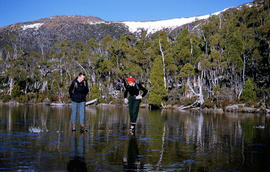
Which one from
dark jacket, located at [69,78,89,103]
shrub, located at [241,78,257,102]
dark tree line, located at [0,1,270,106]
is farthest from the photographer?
dark tree line, located at [0,1,270,106]

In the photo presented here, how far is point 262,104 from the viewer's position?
3794 cm

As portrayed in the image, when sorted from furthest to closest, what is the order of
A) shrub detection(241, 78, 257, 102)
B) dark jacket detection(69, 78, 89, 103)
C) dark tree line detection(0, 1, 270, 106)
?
dark tree line detection(0, 1, 270, 106) → shrub detection(241, 78, 257, 102) → dark jacket detection(69, 78, 89, 103)

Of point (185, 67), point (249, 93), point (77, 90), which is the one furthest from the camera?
point (185, 67)

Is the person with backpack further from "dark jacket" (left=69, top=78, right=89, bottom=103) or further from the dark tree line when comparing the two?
the dark tree line

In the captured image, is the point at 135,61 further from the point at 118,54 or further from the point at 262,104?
the point at 262,104

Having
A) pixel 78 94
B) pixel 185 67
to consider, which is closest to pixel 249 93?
pixel 185 67

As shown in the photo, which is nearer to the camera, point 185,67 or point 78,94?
point 78,94

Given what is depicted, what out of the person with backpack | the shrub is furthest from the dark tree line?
the person with backpack

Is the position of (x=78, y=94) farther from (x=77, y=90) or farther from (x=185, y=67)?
(x=185, y=67)

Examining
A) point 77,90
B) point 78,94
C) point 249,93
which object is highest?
point 249,93

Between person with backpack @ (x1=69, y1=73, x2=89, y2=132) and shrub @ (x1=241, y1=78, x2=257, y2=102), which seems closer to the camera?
person with backpack @ (x1=69, y1=73, x2=89, y2=132)

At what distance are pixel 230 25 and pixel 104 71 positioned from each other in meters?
30.4

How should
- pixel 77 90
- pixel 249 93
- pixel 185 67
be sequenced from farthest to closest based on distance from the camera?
pixel 185 67
pixel 249 93
pixel 77 90

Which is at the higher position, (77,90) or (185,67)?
(185,67)
